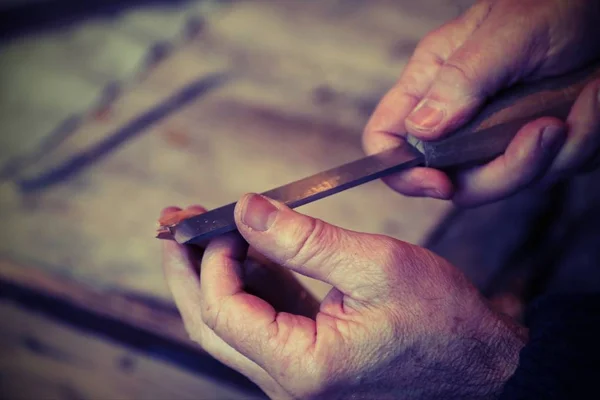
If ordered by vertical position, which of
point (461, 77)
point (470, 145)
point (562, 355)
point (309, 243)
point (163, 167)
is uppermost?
point (163, 167)

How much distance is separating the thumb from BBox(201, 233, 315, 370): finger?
0.22 feet

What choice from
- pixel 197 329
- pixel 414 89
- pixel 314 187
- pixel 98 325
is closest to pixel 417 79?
pixel 414 89

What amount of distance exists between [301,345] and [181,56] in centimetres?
111

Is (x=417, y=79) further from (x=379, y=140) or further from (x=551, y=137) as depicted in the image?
(x=551, y=137)

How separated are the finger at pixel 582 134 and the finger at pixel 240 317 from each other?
55cm

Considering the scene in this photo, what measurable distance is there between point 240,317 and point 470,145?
445 mm

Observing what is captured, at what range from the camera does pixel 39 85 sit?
1.59m

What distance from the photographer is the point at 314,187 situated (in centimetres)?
66

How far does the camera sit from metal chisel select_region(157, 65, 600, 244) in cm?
66

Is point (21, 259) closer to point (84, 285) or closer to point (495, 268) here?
point (84, 285)

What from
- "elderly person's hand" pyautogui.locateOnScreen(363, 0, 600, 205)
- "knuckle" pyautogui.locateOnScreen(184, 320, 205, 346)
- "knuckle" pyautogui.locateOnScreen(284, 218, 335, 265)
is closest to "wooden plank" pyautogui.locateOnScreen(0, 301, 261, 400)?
"knuckle" pyautogui.locateOnScreen(184, 320, 205, 346)

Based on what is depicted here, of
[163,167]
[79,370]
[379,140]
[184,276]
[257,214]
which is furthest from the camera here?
[163,167]

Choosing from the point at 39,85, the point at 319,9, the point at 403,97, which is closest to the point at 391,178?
the point at 403,97

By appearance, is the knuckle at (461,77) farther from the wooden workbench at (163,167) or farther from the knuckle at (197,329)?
the knuckle at (197,329)
